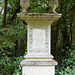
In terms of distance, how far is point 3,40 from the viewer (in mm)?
3350

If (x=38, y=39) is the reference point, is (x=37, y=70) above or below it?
below

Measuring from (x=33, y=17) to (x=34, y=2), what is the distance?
9.45ft

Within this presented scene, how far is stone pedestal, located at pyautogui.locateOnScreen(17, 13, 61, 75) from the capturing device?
7.07 ft

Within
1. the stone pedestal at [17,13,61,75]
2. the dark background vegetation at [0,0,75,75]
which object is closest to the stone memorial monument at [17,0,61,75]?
the stone pedestal at [17,13,61,75]

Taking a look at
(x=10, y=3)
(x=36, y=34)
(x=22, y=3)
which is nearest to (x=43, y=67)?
(x=36, y=34)

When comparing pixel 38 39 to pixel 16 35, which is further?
pixel 16 35

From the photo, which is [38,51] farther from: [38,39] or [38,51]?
[38,39]

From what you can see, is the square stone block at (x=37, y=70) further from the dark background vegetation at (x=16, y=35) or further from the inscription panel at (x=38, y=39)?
Answer: the dark background vegetation at (x=16, y=35)

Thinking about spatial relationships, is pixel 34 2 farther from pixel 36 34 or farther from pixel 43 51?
pixel 43 51

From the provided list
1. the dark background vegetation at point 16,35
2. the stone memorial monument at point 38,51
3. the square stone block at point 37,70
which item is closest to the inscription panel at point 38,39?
the stone memorial monument at point 38,51

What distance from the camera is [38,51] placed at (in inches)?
87.1

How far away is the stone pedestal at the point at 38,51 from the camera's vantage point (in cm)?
215

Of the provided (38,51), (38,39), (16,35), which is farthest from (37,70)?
(16,35)

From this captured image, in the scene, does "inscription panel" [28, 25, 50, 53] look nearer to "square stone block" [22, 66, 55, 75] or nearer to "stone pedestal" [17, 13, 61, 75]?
"stone pedestal" [17, 13, 61, 75]
